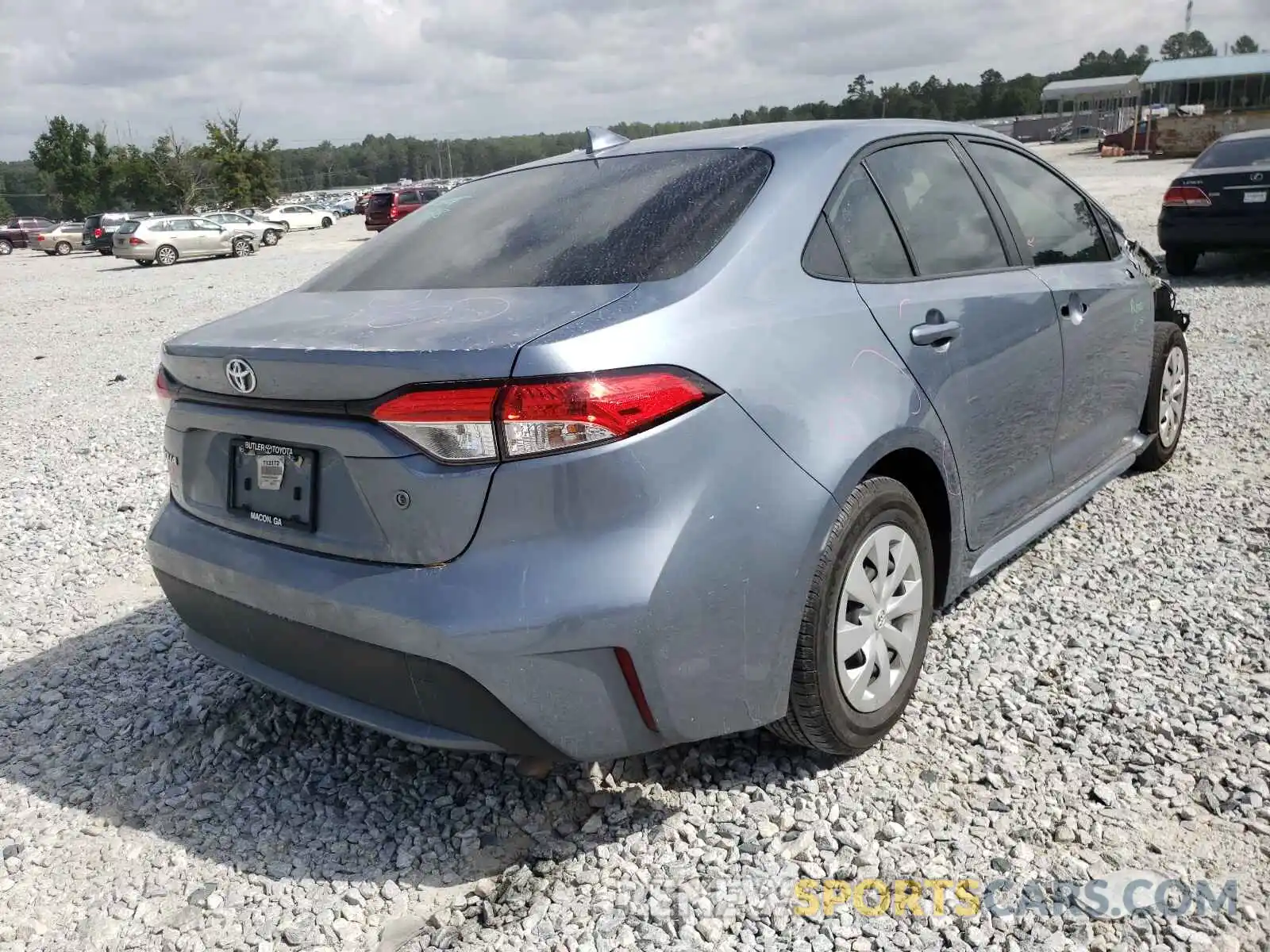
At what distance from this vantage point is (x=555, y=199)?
2.97m

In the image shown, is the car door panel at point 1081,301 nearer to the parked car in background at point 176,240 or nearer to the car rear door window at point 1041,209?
the car rear door window at point 1041,209

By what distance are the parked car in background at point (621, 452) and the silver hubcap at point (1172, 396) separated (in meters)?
1.91

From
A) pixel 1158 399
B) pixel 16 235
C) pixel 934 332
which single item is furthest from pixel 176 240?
pixel 934 332

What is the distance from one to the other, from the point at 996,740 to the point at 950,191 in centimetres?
175

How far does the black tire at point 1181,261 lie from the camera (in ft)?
36.9

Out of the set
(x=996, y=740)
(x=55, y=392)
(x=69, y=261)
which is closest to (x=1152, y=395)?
(x=996, y=740)

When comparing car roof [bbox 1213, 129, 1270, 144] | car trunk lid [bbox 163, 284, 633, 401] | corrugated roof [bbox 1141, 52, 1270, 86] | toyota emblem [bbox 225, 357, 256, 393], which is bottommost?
toyota emblem [bbox 225, 357, 256, 393]

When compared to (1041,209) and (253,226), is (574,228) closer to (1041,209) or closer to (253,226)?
(1041,209)

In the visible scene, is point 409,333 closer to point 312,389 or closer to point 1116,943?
point 312,389

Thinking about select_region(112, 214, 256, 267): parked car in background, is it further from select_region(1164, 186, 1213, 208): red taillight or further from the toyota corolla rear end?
the toyota corolla rear end

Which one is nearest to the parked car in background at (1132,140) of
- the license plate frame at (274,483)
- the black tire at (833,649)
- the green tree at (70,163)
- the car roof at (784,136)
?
the car roof at (784,136)

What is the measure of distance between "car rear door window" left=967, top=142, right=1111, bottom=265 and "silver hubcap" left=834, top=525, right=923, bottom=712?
1.42 meters

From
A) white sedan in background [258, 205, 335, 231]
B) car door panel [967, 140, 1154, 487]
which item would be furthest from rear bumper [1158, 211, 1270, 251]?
white sedan in background [258, 205, 335, 231]

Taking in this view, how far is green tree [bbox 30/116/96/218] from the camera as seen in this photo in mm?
66562
